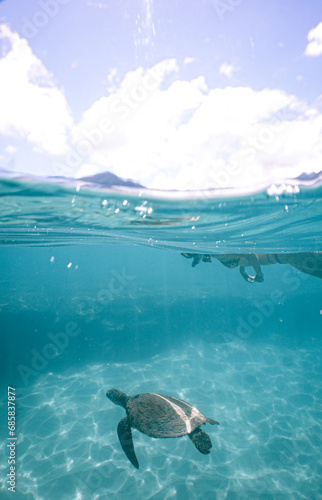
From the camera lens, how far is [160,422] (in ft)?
20.3

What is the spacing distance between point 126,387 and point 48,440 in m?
4.74

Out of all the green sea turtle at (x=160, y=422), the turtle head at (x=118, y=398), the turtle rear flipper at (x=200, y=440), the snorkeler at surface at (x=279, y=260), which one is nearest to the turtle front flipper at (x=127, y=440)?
the green sea turtle at (x=160, y=422)

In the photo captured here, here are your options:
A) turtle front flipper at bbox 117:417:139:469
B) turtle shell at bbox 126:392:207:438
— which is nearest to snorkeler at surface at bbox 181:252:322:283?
turtle shell at bbox 126:392:207:438

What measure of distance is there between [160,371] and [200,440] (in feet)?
34.3

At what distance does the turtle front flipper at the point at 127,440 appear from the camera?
5953 mm

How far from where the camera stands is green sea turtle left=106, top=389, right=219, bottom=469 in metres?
5.97

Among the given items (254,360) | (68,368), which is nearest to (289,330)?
(254,360)

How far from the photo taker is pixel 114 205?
8.95 m

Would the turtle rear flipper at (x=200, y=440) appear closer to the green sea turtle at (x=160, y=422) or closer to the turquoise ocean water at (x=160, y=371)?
the green sea turtle at (x=160, y=422)

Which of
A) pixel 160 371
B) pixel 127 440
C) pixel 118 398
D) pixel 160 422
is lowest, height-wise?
pixel 160 371

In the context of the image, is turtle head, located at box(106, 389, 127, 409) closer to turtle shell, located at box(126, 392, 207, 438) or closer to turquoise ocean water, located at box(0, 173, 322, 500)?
turtle shell, located at box(126, 392, 207, 438)

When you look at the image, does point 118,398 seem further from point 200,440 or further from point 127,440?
point 200,440

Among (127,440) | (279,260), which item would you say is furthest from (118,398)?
(279,260)

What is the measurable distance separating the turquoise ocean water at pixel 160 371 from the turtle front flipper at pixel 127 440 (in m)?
4.00
